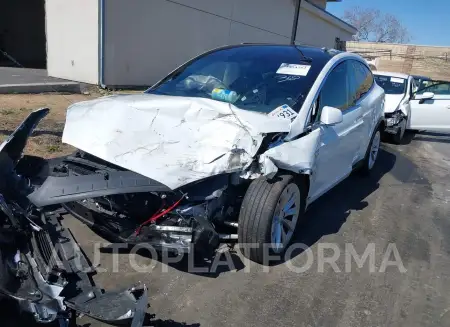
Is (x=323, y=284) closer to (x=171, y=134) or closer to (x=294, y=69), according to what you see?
(x=171, y=134)

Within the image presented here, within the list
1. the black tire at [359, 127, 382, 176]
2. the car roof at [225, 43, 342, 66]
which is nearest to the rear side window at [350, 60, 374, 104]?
the car roof at [225, 43, 342, 66]

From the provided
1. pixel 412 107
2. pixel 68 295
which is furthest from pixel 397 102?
pixel 68 295

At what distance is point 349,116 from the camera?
457cm

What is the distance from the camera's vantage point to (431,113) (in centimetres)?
944

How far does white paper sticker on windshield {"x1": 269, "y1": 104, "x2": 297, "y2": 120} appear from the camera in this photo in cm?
347

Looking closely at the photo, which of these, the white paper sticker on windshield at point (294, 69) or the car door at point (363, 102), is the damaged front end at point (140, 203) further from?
the car door at point (363, 102)

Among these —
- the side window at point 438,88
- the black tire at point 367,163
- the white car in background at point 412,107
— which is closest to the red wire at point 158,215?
the black tire at point 367,163

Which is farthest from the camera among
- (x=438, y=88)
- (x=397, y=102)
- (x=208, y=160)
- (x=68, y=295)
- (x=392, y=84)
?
(x=438, y=88)

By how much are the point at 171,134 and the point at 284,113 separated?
1.00 m

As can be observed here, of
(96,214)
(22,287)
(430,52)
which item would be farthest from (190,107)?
(430,52)

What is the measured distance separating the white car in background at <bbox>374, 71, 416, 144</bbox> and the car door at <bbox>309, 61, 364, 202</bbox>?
4.36 meters

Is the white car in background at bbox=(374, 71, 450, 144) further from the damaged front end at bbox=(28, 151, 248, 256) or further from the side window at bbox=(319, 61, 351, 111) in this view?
the damaged front end at bbox=(28, 151, 248, 256)

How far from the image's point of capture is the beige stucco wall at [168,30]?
11.9 meters

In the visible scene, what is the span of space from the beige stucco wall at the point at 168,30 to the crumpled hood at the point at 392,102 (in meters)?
7.42
